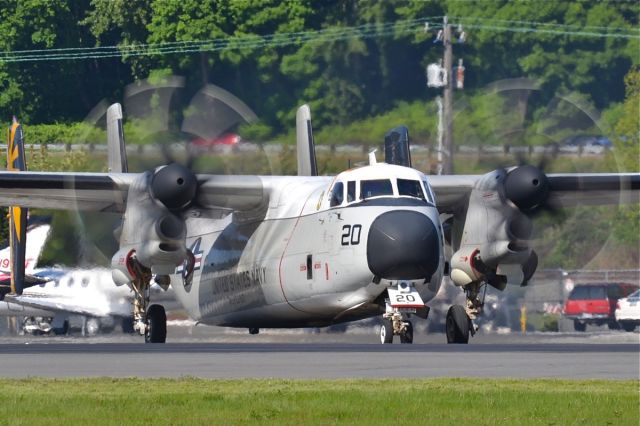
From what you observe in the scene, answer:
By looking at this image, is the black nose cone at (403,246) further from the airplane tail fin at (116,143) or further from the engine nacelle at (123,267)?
the airplane tail fin at (116,143)

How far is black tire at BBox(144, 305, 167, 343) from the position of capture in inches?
1215

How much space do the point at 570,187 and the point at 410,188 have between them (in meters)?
5.18

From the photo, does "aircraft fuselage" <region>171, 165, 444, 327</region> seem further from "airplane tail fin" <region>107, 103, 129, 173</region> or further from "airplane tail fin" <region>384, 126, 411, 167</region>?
"airplane tail fin" <region>384, 126, 411, 167</region>

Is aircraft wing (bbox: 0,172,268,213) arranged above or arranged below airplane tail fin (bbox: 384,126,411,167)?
below

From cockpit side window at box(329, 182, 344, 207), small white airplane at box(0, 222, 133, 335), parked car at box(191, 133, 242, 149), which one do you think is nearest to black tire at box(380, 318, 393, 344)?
cockpit side window at box(329, 182, 344, 207)

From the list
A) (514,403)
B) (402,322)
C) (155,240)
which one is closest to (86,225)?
(155,240)

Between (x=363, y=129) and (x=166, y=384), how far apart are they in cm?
2803

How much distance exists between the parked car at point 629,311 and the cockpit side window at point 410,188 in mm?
15444

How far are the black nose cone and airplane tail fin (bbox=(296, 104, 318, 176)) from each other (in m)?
6.75

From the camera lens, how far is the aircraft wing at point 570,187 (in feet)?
97.2

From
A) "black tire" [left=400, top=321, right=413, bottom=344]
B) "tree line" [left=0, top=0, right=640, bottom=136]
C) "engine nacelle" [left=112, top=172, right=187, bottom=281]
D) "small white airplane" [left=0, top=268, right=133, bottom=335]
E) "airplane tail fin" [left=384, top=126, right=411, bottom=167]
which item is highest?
"tree line" [left=0, top=0, right=640, bottom=136]

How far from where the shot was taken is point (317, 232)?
89.1 feet

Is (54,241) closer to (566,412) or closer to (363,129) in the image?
(363,129)

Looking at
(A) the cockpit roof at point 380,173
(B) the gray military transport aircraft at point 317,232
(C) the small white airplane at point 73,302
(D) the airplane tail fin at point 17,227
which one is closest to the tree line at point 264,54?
(C) the small white airplane at point 73,302
